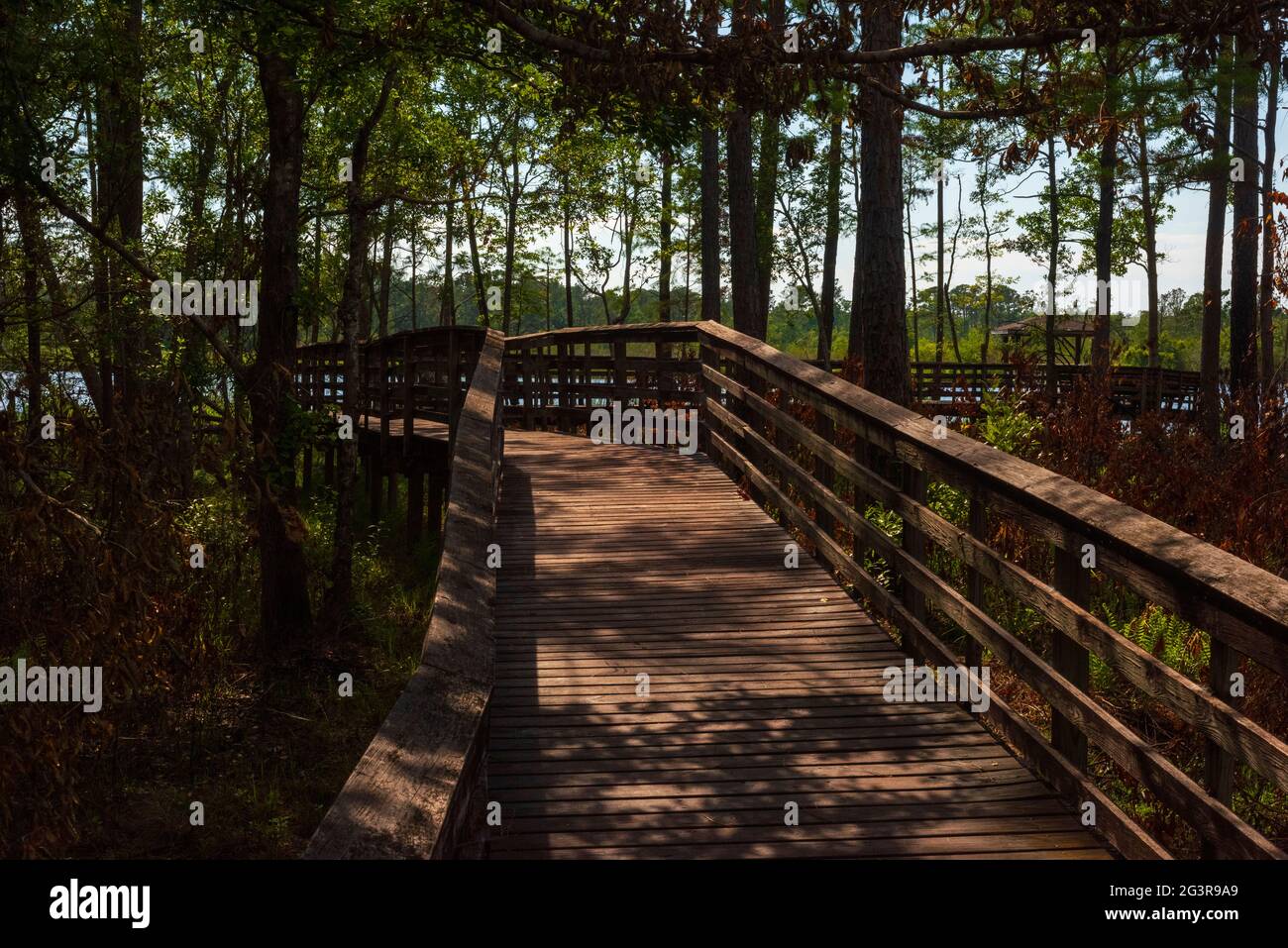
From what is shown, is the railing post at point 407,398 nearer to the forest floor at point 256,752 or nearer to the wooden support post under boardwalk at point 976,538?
the forest floor at point 256,752

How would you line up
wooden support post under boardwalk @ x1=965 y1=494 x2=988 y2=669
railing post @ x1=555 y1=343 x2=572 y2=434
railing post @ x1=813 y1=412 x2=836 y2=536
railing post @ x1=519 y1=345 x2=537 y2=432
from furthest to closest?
railing post @ x1=555 y1=343 x2=572 y2=434
railing post @ x1=519 y1=345 x2=537 y2=432
railing post @ x1=813 y1=412 x2=836 y2=536
wooden support post under boardwalk @ x1=965 y1=494 x2=988 y2=669

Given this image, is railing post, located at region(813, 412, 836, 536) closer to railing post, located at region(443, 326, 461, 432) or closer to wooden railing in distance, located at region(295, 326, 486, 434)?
wooden railing in distance, located at region(295, 326, 486, 434)

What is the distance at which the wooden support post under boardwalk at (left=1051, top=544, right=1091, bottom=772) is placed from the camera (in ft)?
13.9

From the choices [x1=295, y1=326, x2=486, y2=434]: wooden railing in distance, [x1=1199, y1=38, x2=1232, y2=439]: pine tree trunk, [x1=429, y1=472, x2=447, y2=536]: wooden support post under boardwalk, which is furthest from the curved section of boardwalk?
[x1=1199, y1=38, x2=1232, y2=439]: pine tree trunk

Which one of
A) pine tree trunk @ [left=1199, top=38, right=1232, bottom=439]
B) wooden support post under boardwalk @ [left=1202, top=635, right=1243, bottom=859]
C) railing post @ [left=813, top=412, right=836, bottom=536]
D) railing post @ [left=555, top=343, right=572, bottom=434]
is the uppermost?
pine tree trunk @ [left=1199, top=38, right=1232, bottom=439]

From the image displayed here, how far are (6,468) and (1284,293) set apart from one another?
34.5ft

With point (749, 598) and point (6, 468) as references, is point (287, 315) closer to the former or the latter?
point (6, 468)

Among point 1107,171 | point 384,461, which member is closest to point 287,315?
point 384,461

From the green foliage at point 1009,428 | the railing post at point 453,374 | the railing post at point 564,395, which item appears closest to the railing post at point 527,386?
the railing post at point 564,395

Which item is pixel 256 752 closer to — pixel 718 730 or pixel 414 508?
pixel 414 508

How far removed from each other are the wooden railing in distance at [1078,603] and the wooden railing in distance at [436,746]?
205 centimetres

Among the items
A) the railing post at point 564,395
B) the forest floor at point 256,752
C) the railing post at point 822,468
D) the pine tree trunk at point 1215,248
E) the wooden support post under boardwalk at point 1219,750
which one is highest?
the pine tree trunk at point 1215,248

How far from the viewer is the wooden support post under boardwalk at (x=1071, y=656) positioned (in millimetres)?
4238

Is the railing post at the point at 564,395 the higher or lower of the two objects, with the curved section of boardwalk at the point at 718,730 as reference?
higher
